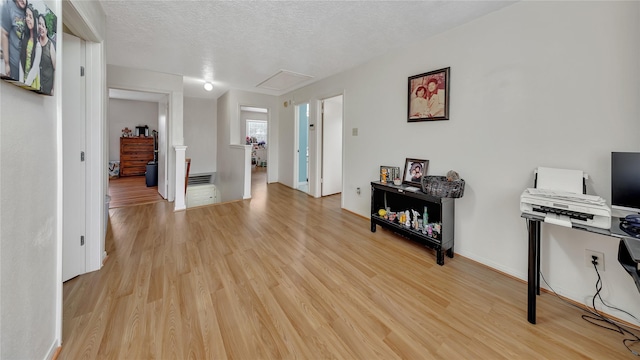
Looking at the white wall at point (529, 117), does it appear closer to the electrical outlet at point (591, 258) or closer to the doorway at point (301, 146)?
the electrical outlet at point (591, 258)

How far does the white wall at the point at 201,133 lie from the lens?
271 inches

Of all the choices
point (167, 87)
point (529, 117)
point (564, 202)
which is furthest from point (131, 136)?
point (564, 202)

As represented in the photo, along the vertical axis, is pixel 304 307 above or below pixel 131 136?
below

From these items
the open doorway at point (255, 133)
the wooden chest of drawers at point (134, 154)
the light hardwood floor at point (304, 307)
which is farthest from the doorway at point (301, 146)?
the wooden chest of drawers at point (134, 154)

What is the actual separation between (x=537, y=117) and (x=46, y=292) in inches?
132

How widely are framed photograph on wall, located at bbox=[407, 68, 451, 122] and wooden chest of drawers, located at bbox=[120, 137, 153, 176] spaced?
7.54m

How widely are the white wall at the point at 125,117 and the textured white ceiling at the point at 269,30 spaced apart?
4.53 meters

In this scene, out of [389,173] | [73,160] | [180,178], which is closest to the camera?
[73,160]

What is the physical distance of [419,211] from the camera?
2844mm

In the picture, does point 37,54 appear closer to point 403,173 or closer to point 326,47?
point 326,47

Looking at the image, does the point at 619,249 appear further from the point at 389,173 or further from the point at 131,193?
the point at 131,193

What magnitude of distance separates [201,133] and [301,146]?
3.46 meters

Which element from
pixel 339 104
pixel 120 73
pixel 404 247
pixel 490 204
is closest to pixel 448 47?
pixel 490 204

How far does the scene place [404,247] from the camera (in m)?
2.64
